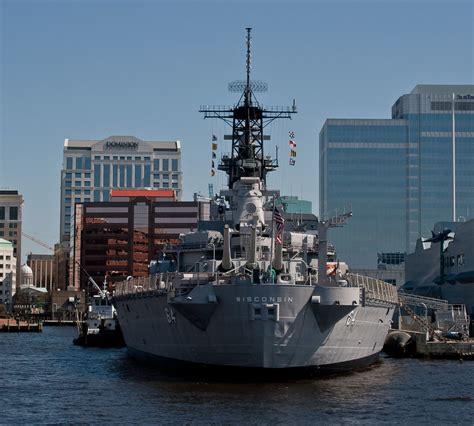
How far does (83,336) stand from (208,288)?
4671 cm

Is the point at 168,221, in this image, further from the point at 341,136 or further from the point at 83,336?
the point at 83,336

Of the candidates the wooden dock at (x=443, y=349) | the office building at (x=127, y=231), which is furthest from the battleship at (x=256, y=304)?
the office building at (x=127, y=231)

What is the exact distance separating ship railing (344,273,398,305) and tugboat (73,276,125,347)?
28.3 metres

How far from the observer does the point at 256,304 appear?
4184 cm

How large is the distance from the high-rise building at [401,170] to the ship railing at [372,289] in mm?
123234

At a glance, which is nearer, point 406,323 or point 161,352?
point 161,352

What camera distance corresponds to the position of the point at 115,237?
182 meters

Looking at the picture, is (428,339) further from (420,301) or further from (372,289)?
(372,289)

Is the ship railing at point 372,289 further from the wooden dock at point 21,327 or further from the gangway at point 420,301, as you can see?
the wooden dock at point 21,327

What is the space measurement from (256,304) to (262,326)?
3.26ft

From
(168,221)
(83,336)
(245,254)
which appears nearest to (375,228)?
(168,221)

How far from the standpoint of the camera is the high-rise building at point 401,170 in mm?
180375

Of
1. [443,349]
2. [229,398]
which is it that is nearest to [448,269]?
[443,349]

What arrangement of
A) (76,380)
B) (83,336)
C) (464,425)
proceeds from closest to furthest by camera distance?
(464,425), (76,380), (83,336)
